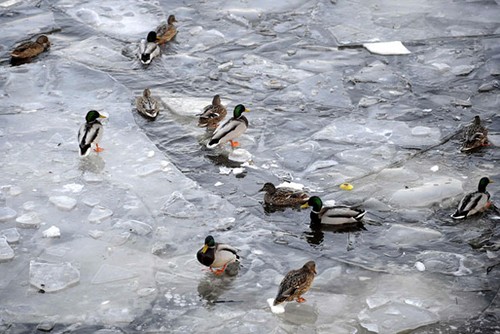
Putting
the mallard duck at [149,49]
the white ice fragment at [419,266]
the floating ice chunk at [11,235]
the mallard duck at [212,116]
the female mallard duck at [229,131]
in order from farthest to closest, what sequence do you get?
the mallard duck at [149,49] → the mallard duck at [212,116] → the female mallard duck at [229,131] → the floating ice chunk at [11,235] → the white ice fragment at [419,266]

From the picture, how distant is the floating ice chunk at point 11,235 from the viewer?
7160mm

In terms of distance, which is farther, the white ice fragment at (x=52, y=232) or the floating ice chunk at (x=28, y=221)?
the floating ice chunk at (x=28, y=221)

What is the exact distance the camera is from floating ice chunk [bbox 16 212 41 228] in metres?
7.40

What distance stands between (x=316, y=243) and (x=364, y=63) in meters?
4.20

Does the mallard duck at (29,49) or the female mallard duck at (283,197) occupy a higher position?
the female mallard duck at (283,197)

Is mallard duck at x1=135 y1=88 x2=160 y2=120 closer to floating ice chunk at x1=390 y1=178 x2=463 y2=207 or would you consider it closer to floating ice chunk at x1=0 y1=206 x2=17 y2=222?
floating ice chunk at x1=0 y1=206 x2=17 y2=222

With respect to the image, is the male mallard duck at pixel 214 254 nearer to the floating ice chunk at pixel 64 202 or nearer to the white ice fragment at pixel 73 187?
the floating ice chunk at pixel 64 202

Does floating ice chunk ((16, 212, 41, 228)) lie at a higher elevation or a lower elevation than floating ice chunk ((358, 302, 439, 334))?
lower

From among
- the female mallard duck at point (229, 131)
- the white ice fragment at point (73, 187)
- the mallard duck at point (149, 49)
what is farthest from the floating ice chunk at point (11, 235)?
the mallard duck at point (149, 49)

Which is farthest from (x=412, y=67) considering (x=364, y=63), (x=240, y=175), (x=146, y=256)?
(x=146, y=256)

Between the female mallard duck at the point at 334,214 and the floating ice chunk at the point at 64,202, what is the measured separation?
2.24 metres

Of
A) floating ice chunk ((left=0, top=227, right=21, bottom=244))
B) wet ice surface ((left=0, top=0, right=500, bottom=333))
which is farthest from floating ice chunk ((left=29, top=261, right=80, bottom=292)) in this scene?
floating ice chunk ((left=0, top=227, right=21, bottom=244))

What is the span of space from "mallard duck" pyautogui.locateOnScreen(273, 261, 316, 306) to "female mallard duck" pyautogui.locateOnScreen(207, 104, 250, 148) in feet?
9.03

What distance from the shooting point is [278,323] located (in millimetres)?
6176
